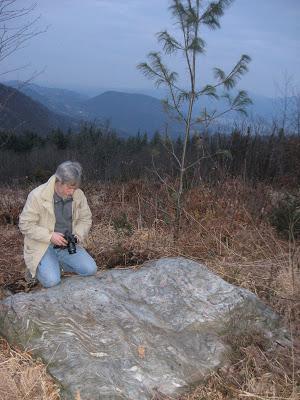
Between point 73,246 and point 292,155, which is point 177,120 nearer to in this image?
point 73,246

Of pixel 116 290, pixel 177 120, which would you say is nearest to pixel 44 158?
pixel 177 120

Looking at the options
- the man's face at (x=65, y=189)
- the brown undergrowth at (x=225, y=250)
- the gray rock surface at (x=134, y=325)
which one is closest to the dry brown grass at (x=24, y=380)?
the gray rock surface at (x=134, y=325)

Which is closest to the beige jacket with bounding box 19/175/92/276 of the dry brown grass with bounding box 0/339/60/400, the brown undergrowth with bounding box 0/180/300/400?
the brown undergrowth with bounding box 0/180/300/400

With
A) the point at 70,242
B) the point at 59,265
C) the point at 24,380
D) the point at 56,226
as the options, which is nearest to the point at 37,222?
the point at 56,226

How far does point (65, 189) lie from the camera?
14.3ft

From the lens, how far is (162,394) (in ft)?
10.5

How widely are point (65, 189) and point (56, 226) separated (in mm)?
506

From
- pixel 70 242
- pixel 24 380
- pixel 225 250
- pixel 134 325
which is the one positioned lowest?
pixel 24 380

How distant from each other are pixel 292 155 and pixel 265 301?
7.00 meters

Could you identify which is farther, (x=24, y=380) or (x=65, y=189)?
(x=65, y=189)

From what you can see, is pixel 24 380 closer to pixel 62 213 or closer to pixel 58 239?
pixel 58 239

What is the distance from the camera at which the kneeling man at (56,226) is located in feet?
14.3

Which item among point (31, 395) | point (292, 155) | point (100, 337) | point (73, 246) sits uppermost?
point (292, 155)

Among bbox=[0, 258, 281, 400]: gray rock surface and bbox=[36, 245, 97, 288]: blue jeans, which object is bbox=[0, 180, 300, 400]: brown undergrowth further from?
bbox=[36, 245, 97, 288]: blue jeans
